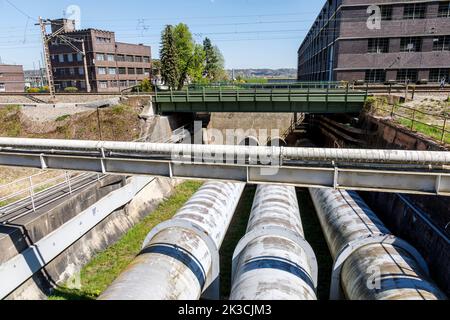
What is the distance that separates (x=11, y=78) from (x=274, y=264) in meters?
77.5

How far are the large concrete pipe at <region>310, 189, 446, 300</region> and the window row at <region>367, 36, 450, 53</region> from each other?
28466 millimetres

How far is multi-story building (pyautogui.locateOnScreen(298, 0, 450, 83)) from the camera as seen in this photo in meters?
33.5

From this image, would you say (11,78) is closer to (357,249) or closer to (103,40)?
(103,40)

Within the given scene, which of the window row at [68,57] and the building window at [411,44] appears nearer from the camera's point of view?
the building window at [411,44]

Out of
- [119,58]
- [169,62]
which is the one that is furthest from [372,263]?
[119,58]

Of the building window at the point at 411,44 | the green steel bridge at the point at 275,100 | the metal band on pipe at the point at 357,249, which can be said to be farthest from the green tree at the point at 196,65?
the metal band on pipe at the point at 357,249

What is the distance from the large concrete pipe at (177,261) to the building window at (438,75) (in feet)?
111

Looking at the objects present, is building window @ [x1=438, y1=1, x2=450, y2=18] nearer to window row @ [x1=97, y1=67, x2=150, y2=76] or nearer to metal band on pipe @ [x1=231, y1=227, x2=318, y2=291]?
metal band on pipe @ [x1=231, y1=227, x2=318, y2=291]

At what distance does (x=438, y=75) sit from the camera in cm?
3472

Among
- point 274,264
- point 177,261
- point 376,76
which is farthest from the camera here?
point 376,76

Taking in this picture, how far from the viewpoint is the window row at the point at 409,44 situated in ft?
111

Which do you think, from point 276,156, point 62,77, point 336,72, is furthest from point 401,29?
point 62,77

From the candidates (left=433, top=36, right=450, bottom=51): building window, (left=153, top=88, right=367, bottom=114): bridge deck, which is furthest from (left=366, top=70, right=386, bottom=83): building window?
→ (left=153, top=88, right=367, bottom=114): bridge deck

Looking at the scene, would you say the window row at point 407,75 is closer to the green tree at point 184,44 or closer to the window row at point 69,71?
the green tree at point 184,44
